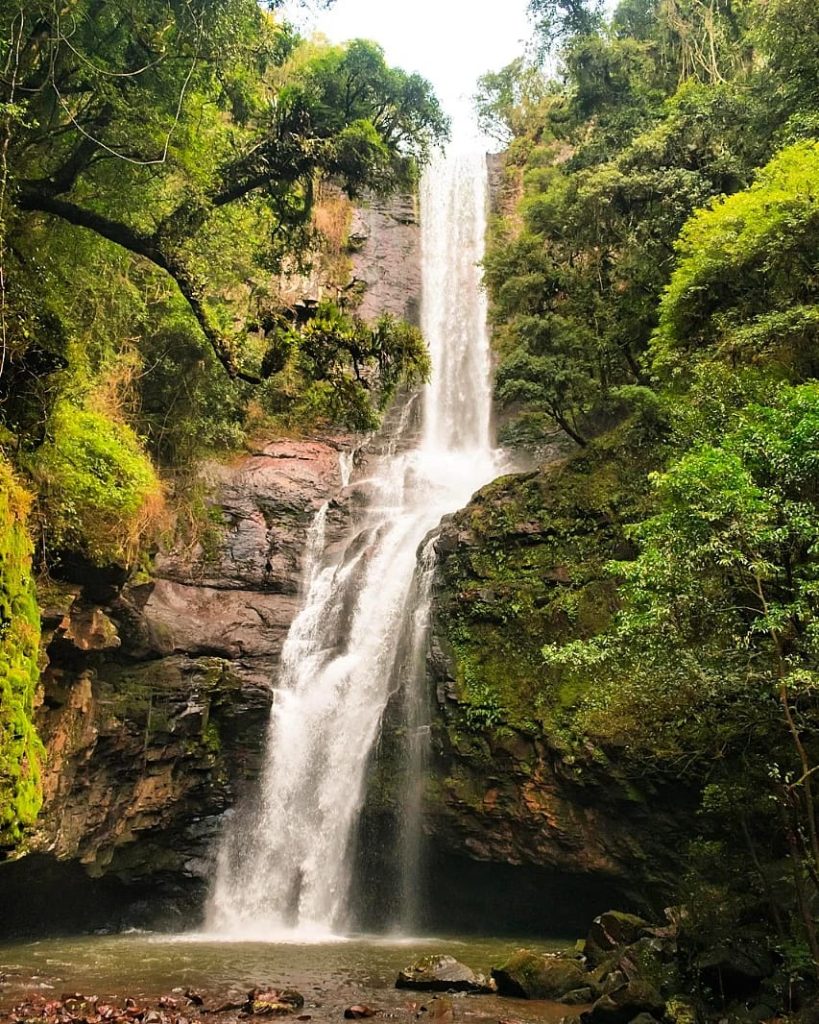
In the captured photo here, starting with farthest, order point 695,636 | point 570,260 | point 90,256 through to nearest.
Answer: point 570,260
point 90,256
point 695,636

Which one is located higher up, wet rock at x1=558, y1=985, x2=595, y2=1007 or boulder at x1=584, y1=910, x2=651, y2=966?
boulder at x1=584, y1=910, x2=651, y2=966

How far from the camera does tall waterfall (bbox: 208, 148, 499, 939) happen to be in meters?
13.9

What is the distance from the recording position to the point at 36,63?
29.3 feet

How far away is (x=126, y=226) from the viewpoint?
900cm

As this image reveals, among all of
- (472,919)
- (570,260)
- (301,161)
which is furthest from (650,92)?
(472,919)

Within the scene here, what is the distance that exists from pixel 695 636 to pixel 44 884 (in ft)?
40.7

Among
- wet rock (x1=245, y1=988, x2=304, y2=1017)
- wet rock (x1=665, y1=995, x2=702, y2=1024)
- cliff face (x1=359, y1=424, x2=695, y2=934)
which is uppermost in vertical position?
cliff face (x1=359, y1=424, x2=695, y2=934)

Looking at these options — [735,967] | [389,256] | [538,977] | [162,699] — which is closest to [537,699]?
[538,977]

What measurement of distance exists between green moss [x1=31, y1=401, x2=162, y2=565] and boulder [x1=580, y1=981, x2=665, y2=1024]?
879 cm

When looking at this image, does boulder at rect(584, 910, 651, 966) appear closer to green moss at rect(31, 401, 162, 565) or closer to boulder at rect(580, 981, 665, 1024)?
boulder at rect(580, 981, 665, 1024)

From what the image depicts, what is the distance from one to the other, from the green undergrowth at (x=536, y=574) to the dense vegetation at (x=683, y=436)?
58 mm

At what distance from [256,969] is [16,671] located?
5.67m

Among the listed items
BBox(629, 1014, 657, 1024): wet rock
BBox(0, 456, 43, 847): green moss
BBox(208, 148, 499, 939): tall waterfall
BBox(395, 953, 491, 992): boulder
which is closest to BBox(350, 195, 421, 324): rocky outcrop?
BBox(208, 148, 499, 939): tall waterfall

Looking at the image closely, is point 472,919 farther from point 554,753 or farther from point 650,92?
point 650,92
